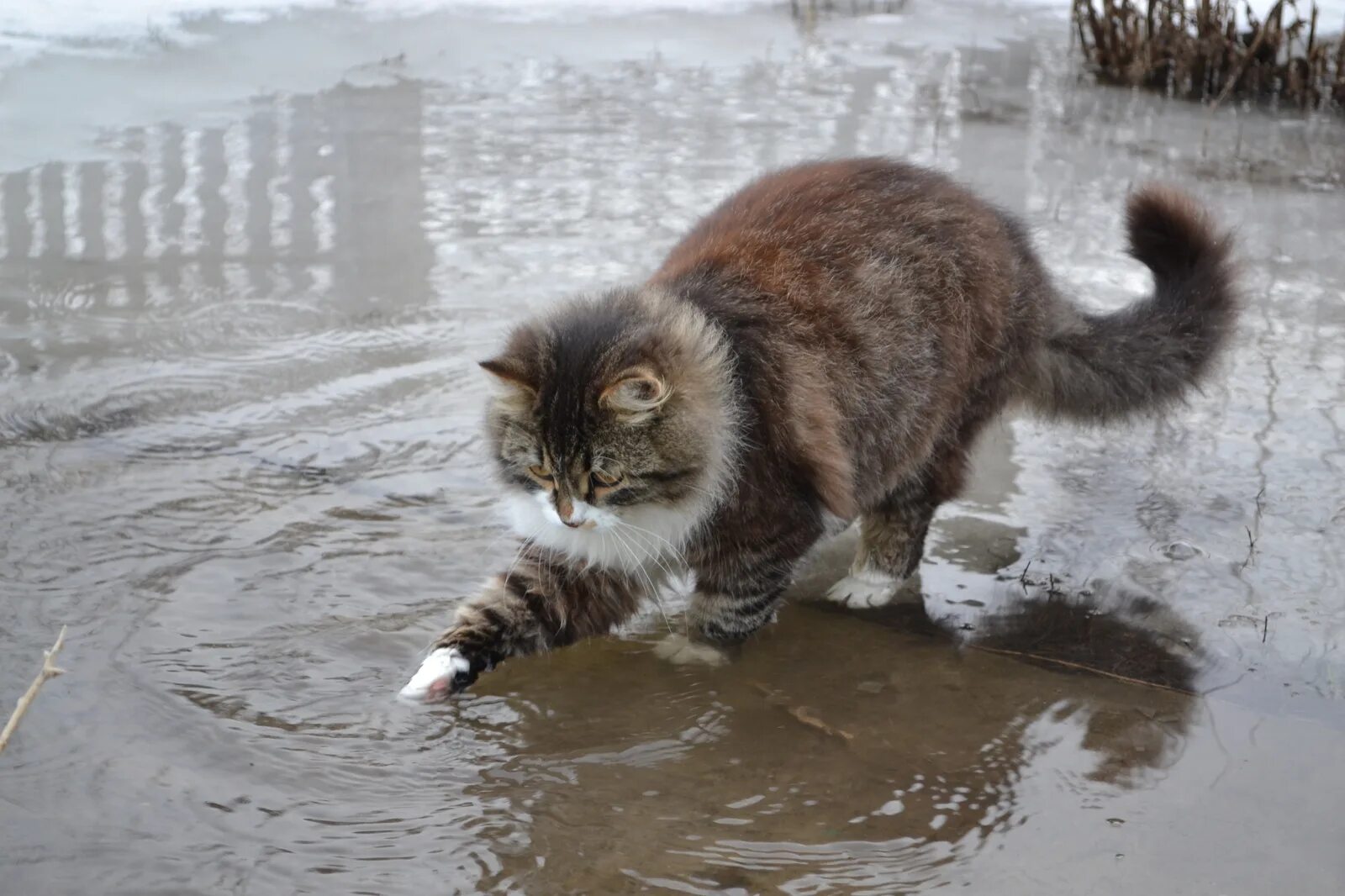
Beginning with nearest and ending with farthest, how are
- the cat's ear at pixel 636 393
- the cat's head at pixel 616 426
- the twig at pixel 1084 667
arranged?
the cat's ear at pixel 636 393 < the cat's head at pixel 616 426 < the twig at pixel 1084 667

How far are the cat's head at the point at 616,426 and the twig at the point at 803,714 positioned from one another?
1.63 ft

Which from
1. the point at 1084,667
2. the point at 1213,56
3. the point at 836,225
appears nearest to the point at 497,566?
the point at 836,225

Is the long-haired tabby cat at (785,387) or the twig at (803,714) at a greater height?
the long-haired tabby cat at (785,387)

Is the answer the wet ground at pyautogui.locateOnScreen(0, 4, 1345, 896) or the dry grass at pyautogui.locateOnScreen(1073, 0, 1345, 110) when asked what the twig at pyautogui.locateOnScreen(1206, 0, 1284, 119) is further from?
the wet ground at pyautogui.locateOnScreen(0, 4, 1345, 896)

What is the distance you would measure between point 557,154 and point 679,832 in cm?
588

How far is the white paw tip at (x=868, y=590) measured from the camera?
4234 mm

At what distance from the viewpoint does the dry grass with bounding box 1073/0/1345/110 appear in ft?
31.5

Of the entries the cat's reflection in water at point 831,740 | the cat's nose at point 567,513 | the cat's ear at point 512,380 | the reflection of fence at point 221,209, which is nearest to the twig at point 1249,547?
the cat's reflection in water at point 831,740

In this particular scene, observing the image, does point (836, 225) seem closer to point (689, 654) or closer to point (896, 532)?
point (896, 532)

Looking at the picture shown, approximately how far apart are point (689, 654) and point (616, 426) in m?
0.82

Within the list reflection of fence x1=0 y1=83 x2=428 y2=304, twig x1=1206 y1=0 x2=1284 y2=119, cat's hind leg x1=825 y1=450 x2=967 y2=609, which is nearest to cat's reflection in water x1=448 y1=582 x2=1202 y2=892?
cat's hind leg x1=825 y1=450 x2=967 y2=609

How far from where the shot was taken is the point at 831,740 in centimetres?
341

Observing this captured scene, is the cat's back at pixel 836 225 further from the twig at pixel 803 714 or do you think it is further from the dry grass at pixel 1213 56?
the dry grass at pixel 1213 56

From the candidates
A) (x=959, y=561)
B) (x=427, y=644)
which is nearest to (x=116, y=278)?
(x=427, y=644)
